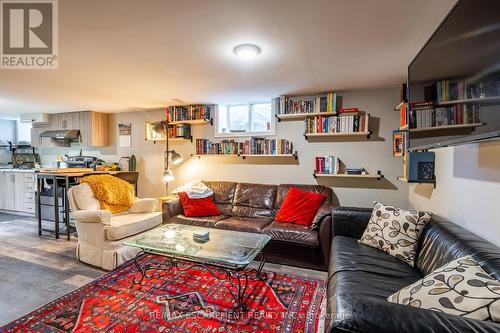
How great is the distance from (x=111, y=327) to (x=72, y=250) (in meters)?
1.97

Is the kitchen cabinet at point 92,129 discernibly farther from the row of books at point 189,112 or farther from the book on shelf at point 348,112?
the book on shelf at point 348,112

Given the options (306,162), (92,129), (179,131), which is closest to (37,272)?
(179,131)

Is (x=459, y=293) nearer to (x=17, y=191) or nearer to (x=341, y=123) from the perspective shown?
(x=341, y=123)

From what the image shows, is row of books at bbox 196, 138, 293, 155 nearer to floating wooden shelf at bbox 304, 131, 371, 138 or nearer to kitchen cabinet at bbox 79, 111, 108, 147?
floating wooden shelf at bbox 304, 131, 371, 138

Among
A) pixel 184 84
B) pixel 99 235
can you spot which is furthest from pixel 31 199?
pixel 184 84

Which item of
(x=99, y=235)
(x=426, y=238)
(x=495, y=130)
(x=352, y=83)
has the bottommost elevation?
(x=99, y=235)

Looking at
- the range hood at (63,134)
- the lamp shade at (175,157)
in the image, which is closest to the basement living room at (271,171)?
the lamp shade at (175,157)

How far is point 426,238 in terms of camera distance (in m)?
1.81

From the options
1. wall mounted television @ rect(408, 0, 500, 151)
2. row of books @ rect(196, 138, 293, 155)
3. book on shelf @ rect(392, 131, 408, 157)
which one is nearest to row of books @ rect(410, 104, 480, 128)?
wall mounted television @ rect(408, 0, 500, 151)

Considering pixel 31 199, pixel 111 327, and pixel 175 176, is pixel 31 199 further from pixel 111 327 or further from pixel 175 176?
pixel 111 327

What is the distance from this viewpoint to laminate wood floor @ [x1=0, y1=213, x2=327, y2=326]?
80.1 inches

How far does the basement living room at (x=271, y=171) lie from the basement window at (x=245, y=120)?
0.02 m

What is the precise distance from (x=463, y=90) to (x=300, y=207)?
6.85 ft

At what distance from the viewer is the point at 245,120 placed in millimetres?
4039
